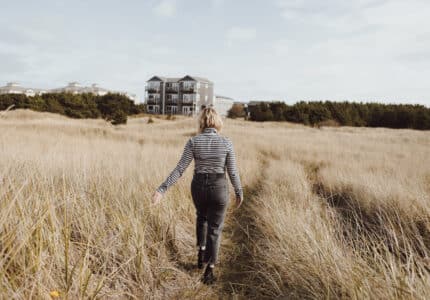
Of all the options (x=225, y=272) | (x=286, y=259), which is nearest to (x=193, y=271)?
(x=225, y=272)

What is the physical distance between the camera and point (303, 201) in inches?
238

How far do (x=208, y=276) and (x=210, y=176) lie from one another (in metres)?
1.03

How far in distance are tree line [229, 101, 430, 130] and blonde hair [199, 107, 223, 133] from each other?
48697 millimetres

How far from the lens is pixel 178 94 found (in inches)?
3201

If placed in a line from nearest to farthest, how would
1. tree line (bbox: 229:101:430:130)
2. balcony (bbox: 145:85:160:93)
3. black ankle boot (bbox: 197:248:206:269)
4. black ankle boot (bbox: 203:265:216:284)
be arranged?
black ankle boot (bbox: 203:265:216:284)
black ankle boot (bbox: 197:248:206:269)
tree line (bbox: 229:101:430:130)
balcony (bbox: 145:85:160:93)

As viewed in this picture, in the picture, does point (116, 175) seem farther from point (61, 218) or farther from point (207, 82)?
point (207, 82)

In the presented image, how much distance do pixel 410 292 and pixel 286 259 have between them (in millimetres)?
1345

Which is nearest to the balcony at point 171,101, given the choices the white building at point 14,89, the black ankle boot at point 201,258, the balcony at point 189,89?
the balcony at point 189,89

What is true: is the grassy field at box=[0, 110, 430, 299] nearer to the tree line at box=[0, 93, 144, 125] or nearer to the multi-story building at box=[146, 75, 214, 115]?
the tree line at box=[0, 93, 144, 125]

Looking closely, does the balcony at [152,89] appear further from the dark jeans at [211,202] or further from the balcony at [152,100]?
the dark jeans at [211,202]

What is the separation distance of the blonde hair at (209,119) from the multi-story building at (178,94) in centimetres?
7504

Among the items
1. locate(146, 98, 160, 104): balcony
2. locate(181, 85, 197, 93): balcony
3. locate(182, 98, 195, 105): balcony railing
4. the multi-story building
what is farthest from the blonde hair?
locate(146, 98, 160, 104): balcony

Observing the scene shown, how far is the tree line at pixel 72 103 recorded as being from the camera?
5103 cm

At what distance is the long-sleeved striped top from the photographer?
11.5ft
